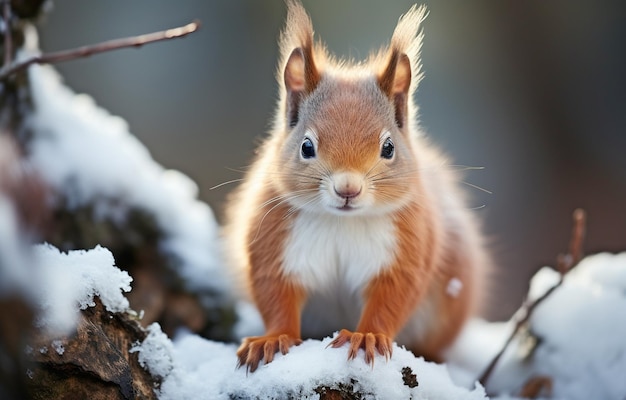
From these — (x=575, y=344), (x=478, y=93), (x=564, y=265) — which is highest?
(x=478, y=93)

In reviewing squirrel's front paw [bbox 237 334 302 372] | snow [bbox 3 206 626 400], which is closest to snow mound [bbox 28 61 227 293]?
snow [bbox 3 206 626 400]

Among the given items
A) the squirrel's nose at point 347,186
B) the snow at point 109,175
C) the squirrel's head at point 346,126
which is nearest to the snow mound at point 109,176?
the snow at point 109,175

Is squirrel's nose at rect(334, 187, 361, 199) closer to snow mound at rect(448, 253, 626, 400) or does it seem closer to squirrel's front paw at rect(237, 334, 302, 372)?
squirrel's front paw at rect(237, 334, 302, 372)

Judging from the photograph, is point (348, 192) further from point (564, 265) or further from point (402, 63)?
point (564, 265)

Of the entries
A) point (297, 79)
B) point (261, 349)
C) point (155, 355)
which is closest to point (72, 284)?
point (155, 355)

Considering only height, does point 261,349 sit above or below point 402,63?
below

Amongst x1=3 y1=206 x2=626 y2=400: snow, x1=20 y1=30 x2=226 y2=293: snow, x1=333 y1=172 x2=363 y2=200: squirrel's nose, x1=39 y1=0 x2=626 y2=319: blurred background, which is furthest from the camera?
x1=39 y1=0 x2=626 y2=319: blurred background

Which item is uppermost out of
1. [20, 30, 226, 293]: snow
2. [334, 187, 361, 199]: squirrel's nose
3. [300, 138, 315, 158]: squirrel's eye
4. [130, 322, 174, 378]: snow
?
[20, 30, 226, 293]: snow
